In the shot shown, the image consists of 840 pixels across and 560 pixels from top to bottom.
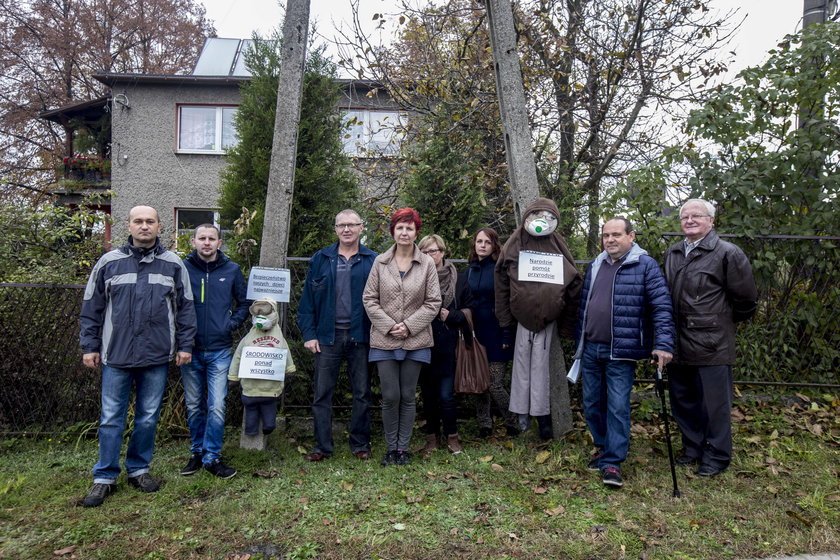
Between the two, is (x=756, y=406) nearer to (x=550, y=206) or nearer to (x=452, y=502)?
(x=550, y=206)

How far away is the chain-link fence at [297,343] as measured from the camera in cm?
530

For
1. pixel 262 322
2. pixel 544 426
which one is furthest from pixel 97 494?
pixel 544 426

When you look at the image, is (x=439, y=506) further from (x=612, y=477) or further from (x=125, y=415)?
(x=125, y=415)

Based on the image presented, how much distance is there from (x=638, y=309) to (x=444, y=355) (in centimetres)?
161

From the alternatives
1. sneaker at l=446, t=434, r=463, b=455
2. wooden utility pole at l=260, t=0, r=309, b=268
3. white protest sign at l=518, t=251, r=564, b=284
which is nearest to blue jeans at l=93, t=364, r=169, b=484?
wooden utility pole at l=260, t=0, r=309, b=268

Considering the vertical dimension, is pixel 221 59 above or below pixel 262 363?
above

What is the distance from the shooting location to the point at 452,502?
395 centimetres

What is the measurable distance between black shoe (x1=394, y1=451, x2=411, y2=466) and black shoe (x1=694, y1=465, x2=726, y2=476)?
2234 millimetres

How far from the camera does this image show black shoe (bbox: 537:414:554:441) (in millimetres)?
5113

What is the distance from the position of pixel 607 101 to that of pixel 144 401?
22.8 feet

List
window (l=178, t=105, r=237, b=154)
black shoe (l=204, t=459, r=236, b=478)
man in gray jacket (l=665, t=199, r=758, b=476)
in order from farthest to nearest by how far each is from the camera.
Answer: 1. window (l=178, t=105, r=237, b=154)
2. black shoe (l=204, t=459, r=236, b=478)
3. man in gray jacket (l=665, t=199, r=758, b=476)

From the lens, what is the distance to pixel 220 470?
4.44 metres

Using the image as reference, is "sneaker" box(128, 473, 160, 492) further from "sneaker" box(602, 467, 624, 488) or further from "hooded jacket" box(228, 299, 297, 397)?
"sneaker" box(602, 467, 624, 488)

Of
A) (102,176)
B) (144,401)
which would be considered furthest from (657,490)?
(102,176)
